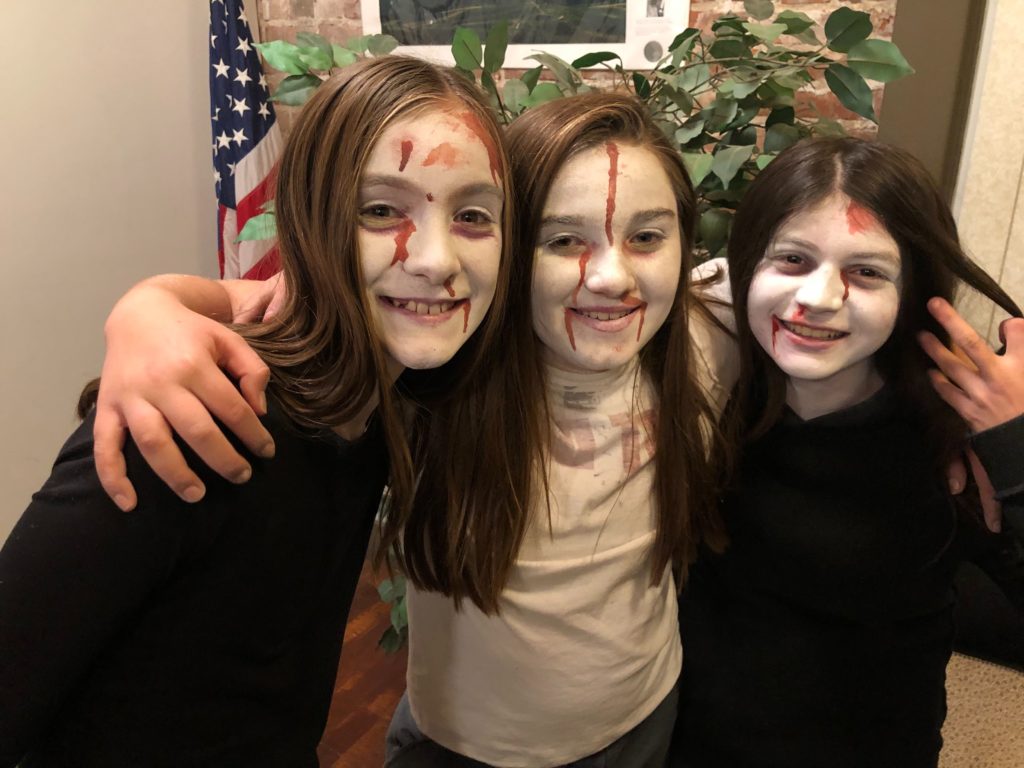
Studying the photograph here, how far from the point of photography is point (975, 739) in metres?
1.75

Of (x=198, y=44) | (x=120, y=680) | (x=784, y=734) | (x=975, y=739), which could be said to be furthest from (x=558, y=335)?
(x=198, y=44)

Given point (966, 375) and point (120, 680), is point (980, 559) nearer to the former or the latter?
point (966, 375)

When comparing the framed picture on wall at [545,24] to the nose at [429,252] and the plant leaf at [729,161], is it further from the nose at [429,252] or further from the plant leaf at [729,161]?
the nose at [429,252]

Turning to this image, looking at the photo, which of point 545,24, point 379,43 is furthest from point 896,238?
point 545,24

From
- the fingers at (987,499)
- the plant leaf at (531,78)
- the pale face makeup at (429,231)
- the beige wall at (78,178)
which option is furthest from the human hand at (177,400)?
the beige wall at (78,178)

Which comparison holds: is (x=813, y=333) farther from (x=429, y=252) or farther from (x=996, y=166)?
(x=996, y=166)

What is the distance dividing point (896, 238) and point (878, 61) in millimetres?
579

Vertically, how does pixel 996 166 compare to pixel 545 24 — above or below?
below

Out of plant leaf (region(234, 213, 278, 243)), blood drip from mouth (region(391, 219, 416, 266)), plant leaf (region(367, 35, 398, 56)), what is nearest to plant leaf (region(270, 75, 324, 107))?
plant leaf (region(367, 35, 398, 56))

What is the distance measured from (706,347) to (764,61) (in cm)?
71

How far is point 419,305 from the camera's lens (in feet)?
2.69

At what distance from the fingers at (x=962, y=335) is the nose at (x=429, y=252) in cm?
64

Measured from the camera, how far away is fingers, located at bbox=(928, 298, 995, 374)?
901 millimetres

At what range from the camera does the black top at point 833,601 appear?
3.33 feet
